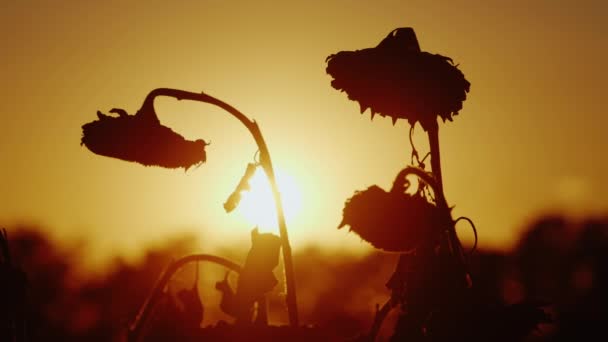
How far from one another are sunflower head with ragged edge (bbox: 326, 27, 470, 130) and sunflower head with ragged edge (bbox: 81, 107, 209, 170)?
730 millimetres

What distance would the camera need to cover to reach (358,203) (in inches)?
146

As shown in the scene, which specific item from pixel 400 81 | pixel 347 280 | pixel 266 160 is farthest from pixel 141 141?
pixel 347 280

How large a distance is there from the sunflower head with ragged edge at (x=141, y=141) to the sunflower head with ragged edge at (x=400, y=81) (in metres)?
0.73

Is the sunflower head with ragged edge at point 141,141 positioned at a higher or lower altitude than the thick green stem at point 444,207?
higher

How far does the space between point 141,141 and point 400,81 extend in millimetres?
1142

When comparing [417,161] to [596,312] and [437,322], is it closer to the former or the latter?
[437,322]

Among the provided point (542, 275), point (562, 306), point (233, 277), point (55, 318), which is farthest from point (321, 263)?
point (233, 277)

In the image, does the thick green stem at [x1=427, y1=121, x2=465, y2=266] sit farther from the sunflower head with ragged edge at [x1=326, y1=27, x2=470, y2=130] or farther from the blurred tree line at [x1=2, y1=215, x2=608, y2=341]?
the blurred tree line at [x1=2, y1=215, x2=608, y2=341]

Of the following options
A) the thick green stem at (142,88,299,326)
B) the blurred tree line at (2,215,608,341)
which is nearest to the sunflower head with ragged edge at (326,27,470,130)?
the thick green stem at (142,88,299,326)

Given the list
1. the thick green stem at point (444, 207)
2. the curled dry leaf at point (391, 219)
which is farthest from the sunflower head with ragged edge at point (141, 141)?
the thick green stem at point (444, 207)

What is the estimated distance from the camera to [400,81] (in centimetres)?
416

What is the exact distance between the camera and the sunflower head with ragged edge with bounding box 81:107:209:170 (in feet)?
13.7

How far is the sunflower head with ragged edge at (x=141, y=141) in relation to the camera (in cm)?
416

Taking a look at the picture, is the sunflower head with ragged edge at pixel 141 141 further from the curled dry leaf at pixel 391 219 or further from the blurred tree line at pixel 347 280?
the blurred tree line at pixel 347 280
